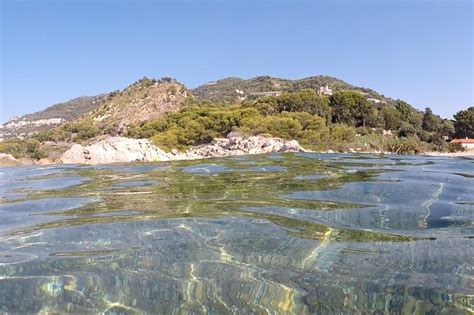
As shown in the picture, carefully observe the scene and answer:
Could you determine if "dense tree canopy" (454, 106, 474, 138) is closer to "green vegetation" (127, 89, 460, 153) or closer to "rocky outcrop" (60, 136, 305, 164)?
"green vegetation" (127, 89, 460, 153)

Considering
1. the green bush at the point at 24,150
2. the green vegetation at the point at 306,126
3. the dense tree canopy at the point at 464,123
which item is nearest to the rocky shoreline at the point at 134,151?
the green bush at the point at 24,150

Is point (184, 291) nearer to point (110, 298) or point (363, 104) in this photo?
point (110, 298)

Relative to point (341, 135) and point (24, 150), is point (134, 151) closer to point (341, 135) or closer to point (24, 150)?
point (24, 150)

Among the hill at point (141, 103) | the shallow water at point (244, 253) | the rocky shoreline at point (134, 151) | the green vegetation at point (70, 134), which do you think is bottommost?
the shallow water at point (244, 253)

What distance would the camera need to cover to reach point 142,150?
77.4 feet

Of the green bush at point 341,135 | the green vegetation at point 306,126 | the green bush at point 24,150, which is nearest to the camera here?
the green bush at point 24,150

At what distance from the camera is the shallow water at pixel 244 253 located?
98.2 inches

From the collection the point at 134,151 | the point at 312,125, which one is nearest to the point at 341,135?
the point at 312,125

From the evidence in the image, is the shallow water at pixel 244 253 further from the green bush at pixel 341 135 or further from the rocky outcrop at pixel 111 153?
the green bush at pixel 341 135

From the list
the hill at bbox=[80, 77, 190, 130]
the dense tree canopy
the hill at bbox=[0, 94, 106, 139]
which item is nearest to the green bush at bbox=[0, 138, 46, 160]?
the hill at bbox=[80, 77, 190, 130]

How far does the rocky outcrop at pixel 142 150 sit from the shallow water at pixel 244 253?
1604 centimetres

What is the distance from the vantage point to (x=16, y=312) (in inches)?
97.7

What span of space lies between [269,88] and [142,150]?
6315 centimetres

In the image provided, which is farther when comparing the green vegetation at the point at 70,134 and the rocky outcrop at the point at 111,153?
the green vegetation at the point at 70,134
